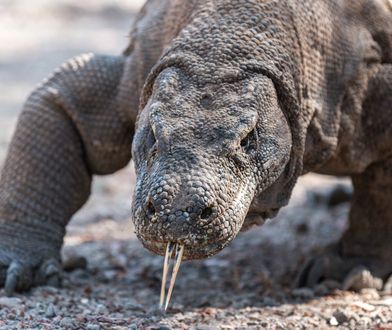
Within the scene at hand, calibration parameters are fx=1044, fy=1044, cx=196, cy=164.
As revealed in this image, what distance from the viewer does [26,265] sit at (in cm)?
495

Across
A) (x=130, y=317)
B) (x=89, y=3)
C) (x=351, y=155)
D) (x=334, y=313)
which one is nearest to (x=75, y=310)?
(x=130, y=317)

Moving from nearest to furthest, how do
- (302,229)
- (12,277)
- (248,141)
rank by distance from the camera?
1. (248,141)
2. (12,277)
3. (302,229)

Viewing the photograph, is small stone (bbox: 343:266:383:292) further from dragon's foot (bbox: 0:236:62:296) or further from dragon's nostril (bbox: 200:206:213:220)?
dragon's nostril (bbox: 200:206:213:220)

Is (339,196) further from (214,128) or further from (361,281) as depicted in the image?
(214,128)

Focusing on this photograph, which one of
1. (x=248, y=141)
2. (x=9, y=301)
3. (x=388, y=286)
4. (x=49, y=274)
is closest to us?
(x=248, y=141)

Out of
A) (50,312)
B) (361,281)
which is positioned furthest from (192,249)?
(361,281)

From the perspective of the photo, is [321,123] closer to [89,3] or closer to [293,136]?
[293,136]

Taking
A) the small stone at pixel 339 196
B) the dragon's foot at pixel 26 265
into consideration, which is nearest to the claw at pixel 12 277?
the dragon's foot at pixel 26 265

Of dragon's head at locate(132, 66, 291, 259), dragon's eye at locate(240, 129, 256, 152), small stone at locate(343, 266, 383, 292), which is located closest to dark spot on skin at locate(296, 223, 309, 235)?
small stone at locate(343, 266, 383, 292)

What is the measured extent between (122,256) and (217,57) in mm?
2613

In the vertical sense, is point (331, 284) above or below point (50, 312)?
above

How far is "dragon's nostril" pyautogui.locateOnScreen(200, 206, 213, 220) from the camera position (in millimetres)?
3424

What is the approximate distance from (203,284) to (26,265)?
3.85 feet

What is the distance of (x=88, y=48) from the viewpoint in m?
13.4
